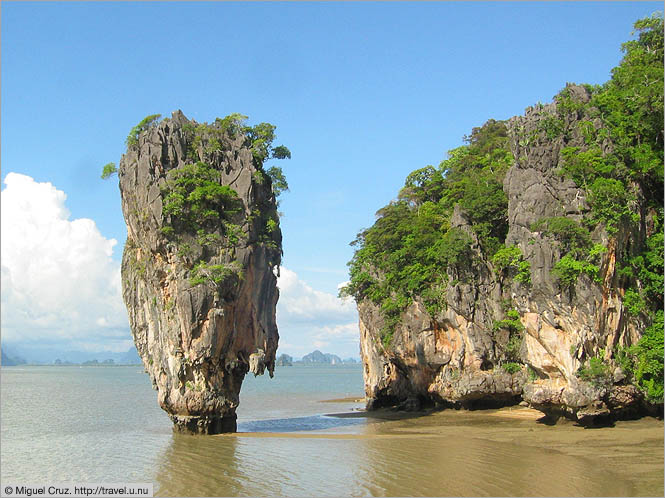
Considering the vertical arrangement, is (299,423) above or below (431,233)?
below

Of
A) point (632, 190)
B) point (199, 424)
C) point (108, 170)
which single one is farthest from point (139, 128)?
point (632, 190)

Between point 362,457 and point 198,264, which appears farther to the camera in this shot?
point 198,264

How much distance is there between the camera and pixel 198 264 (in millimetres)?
27469

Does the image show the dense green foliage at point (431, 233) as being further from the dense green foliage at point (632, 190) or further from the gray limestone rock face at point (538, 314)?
the dense green foliage at point (632, 190)

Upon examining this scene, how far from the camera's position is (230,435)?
27.3m

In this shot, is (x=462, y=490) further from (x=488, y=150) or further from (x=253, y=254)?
(x=488, y=150)

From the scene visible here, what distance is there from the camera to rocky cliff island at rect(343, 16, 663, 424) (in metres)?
23.5

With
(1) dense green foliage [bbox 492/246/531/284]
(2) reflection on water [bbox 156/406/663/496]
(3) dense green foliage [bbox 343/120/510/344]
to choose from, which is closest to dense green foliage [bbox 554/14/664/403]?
(1) dense green foliage [bbox 492/246/531/284]

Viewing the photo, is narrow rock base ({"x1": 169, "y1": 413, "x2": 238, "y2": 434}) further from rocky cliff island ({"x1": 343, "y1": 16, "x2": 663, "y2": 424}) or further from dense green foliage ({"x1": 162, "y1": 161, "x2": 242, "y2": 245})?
rocky cliff island ({"x1": 343, "y1": 16, "x2": 663, "y2": 424})

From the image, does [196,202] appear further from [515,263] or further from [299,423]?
[515,263]

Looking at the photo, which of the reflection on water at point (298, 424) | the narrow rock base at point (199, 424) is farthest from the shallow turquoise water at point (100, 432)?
the narrow rock base at point (199, 424)

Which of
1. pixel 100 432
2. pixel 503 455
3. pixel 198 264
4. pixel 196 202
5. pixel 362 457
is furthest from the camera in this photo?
pixel 100 432

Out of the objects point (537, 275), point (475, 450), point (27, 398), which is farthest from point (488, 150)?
point (27, 398)

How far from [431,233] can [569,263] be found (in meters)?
12.1
